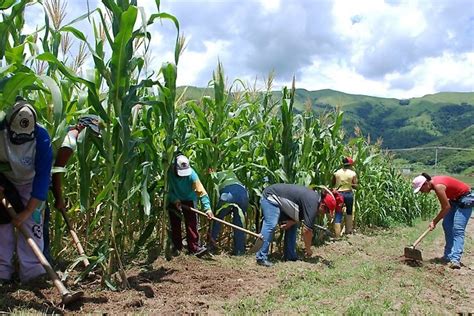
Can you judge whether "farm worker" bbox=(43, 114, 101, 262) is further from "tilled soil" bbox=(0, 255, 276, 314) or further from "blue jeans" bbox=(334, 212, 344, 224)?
"blue jeans" bbox=(334, 212, 344, 224)

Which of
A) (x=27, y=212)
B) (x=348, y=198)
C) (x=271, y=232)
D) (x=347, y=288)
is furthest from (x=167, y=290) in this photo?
(x=348, y=198)

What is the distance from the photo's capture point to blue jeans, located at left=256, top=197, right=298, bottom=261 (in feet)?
17.9

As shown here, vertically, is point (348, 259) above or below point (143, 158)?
below

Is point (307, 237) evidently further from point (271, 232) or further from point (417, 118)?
point (417, 118)

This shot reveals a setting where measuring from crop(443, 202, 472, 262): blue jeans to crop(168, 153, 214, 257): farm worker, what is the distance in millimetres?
3739

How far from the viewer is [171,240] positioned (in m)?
5.41

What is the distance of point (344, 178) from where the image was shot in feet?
26.9

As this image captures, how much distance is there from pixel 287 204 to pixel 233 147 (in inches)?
43.8

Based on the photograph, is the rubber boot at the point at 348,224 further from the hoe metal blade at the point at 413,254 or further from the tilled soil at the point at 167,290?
the tilled soil at the point at 167,290

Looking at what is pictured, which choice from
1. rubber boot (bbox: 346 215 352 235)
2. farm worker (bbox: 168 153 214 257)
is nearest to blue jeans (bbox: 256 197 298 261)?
farm worker (bbox: 168 153 214 257)

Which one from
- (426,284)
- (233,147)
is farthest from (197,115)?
(426,284)

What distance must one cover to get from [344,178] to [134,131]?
4978mm

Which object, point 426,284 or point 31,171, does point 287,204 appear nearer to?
point 426,284

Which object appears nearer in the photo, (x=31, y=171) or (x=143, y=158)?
(x=31, y=171)
